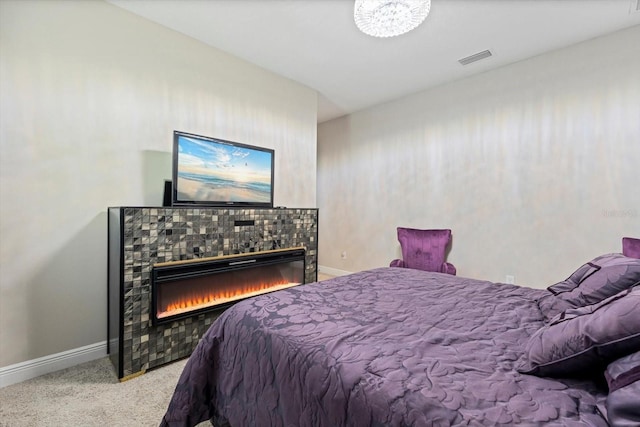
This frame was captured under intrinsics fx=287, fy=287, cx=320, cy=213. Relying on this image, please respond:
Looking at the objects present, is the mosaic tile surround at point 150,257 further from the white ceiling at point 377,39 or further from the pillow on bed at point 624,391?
the pillow on bed at point 624,391

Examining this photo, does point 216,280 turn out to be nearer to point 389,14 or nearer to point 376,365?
point 376,365

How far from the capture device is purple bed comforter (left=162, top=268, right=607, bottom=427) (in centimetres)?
78

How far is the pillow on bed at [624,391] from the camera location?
63cm

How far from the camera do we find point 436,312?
1.44 metres

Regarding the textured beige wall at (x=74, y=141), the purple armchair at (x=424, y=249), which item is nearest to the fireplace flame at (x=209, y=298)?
the textured beige wall at (x=74, y=141)

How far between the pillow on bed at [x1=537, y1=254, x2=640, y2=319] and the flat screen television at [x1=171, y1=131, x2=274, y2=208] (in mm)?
2409

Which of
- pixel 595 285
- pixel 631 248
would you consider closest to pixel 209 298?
pixel 595 285

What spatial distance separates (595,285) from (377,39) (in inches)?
102

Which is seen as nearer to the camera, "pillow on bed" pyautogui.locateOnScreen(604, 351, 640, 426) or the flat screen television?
"pillow on bed" pyautogui.locateOnScreen(604, 351, 640, 426)

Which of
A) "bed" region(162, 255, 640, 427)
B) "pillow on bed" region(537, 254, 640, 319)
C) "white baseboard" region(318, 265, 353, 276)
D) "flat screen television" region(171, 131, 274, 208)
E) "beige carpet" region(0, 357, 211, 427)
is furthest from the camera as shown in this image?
"white baseboard" region(318, 265, 353, 276)

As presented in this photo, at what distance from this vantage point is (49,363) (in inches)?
81.5

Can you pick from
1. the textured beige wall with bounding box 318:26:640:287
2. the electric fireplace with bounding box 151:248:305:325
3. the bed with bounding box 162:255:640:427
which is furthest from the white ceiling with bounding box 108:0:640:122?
the bed with bounding box 162:255:640:427

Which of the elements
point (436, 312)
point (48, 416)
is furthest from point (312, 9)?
point (48, 416)

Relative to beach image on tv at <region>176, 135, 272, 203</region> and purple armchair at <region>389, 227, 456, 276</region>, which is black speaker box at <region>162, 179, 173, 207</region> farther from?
purple armchair at <region>389, 227, 456, 276</region>
